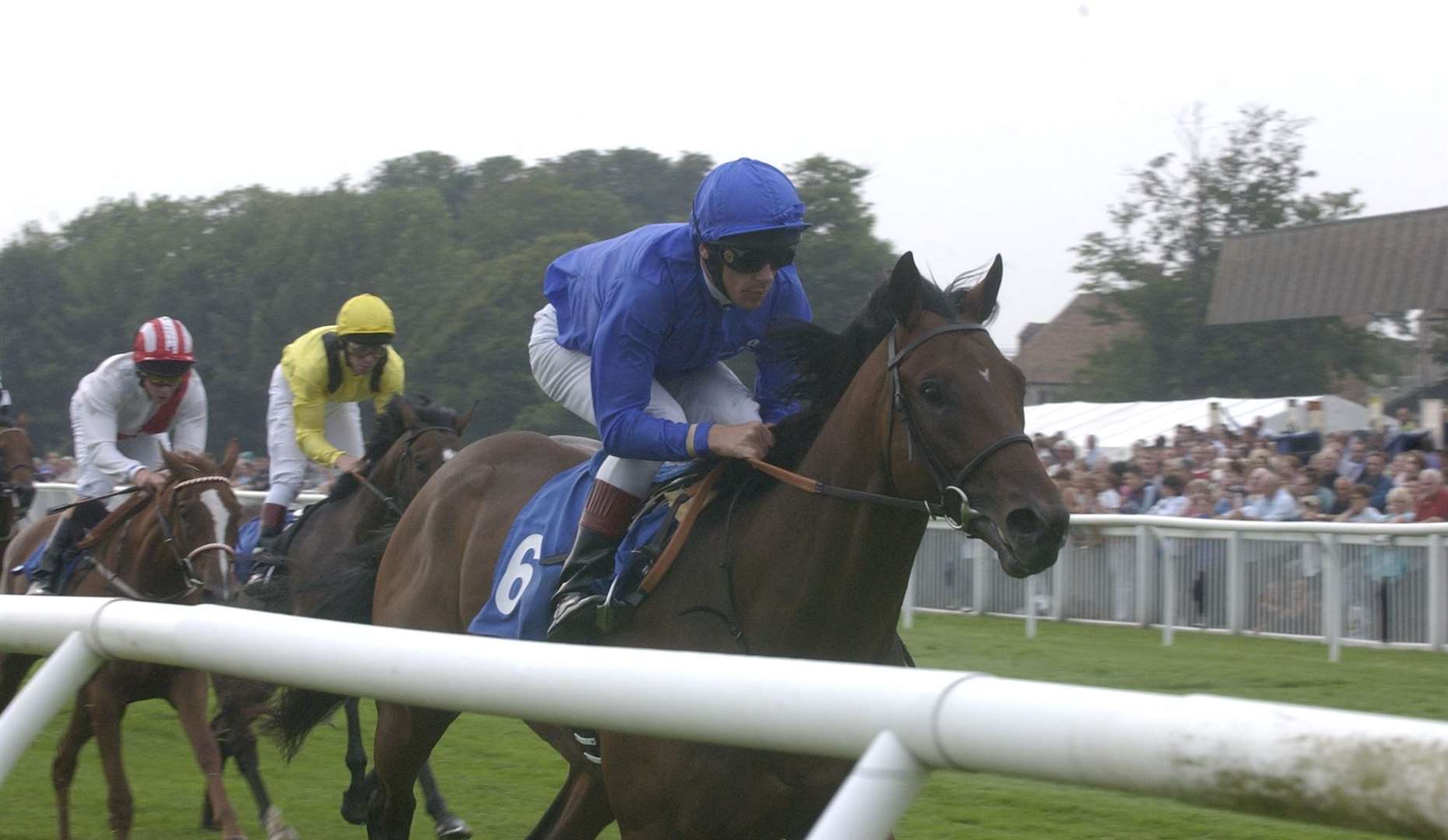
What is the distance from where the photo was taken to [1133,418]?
58.3 ft

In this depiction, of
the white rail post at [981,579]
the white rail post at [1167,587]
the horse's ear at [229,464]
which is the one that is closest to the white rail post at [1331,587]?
the white rail post at [1167,587]

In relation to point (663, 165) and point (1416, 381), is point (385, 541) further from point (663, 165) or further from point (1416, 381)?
point (663, 165)

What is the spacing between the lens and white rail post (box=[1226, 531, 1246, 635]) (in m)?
8.98

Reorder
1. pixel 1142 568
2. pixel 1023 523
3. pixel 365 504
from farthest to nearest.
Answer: pixel 1142 568 < pixel 365 504 < pixel 1023 523

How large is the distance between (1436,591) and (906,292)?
6182 millimetres

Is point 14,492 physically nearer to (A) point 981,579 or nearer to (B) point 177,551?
(B) point 177,551

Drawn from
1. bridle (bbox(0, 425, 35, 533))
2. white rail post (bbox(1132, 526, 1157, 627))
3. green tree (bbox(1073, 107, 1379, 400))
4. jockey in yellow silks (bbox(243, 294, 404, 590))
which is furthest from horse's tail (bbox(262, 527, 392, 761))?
green tree (bbox(1073, 107, 1379, 400))

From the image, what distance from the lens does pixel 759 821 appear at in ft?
8.85

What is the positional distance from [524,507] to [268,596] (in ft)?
7.18

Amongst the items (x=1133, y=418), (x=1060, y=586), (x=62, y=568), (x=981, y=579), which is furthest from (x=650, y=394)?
(x=1133, y=418)

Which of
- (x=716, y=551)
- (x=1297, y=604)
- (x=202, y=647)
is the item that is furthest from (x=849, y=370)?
(x=1297, y=604)

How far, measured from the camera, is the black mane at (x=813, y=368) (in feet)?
10.3

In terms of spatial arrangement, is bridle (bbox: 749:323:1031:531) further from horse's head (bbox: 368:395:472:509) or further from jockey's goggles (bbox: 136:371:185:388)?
jockey's goggles (bbox: 136:371:185:388)

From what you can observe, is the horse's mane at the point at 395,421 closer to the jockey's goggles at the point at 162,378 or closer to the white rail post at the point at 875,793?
the jockey's goggles at the point at 162,378
